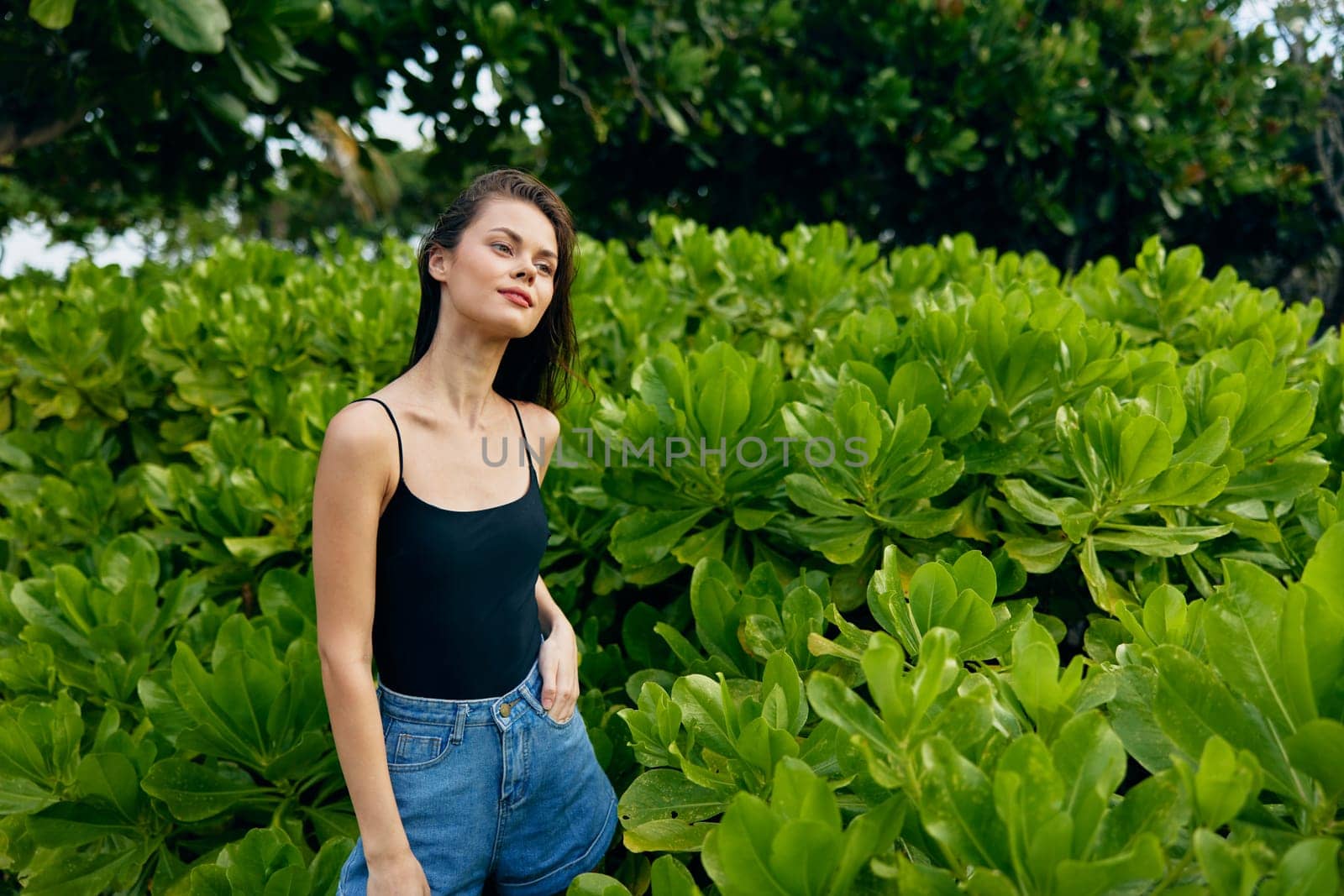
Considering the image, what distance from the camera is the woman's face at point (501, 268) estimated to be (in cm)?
146

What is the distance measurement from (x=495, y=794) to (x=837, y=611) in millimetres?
646

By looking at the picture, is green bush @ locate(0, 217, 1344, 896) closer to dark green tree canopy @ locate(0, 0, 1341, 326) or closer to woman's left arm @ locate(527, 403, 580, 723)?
woman's left arm @ locate(527, 403, 580, 723)

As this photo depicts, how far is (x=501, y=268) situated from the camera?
4.81 feet

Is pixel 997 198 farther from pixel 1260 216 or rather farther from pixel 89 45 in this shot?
pixel 89 45

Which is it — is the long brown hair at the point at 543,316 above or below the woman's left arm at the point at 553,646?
above

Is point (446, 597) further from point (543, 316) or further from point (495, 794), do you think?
point (543, 316)

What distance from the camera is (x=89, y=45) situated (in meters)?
→ 4.38

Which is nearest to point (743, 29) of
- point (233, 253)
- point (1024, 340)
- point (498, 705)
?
point (233, 253)

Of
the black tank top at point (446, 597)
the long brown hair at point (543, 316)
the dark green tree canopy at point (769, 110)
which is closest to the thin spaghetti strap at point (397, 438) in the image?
the black tank top at point (446, 597)

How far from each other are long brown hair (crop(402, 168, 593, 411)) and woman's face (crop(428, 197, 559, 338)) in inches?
1.0

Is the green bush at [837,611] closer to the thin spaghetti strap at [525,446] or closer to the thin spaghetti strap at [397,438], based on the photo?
the thin spaghetti strap at [525,446]

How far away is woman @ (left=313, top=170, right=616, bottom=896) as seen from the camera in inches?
50.4

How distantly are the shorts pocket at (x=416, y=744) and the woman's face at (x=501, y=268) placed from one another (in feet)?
2.00

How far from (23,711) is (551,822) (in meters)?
0.96
